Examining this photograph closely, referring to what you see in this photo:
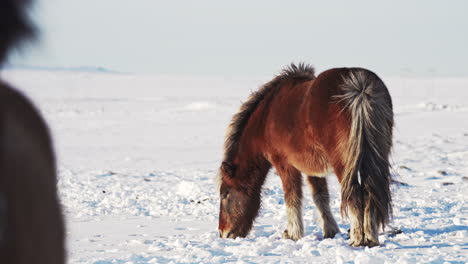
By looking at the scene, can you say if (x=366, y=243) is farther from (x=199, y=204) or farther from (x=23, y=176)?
(x=23, y=176)

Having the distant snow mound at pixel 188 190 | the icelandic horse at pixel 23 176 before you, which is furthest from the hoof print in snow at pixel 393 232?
the icelandic horse at pixel 23 176

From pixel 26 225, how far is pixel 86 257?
467cm

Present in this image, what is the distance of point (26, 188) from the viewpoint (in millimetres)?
805

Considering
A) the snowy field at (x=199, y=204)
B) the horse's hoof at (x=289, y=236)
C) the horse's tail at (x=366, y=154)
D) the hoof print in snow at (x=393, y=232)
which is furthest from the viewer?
the horse's hoof at (x=289, y=236)

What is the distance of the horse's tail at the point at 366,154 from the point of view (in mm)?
4941

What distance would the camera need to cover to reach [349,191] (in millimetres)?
4969

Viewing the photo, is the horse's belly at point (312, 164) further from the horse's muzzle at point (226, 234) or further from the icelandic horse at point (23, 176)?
the icelandic horse at point (23, 176)

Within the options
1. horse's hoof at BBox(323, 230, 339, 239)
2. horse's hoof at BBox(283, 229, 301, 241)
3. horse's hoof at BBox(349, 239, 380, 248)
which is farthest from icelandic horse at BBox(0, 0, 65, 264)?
horse's hoof at BBox(323, 230, 339, 239)

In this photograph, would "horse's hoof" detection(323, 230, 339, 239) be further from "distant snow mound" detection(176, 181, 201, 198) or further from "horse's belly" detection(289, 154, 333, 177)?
"distant snow mound" detection(176, 181, 201, 198)

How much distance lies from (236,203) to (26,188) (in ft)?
18.1

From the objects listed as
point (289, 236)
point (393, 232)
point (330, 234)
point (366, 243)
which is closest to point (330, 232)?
point (330, 234)

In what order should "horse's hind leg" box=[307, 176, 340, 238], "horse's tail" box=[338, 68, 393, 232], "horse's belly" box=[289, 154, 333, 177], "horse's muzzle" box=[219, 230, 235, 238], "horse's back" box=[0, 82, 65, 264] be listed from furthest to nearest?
"horse's muzzle" box=[219, 230, 235, 238] < "horse's hind leg" box=[307, 176, 340, 238] < "horse's belly" box=[289, 154, 333, 177] < "horse's tail" box=[338, 68, 393, 232] < "horse's back" box=[0, 82, 65, 264]

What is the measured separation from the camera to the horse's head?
6.16 meters

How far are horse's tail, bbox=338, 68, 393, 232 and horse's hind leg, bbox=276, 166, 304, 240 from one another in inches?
37.2
